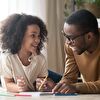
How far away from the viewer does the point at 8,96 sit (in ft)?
4.72

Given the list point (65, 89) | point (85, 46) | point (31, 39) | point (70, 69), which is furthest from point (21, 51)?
point (65, 89)

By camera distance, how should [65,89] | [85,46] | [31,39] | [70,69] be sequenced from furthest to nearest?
1. [31,39]
2. [70,69]
3. [85,46]
4. [65,89]

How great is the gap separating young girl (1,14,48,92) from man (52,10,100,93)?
0.28 metres

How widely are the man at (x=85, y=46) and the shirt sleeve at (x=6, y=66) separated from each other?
384 millimetres

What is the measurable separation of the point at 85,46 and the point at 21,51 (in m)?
0.56

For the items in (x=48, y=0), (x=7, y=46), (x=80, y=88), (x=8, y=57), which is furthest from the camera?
(x=48, y=0)

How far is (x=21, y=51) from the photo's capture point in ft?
6.93

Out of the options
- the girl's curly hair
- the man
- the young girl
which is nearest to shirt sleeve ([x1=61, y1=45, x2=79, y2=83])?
the man

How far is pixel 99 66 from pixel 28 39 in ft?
1.90

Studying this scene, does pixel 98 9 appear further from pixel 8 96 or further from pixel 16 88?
pixel 8 96

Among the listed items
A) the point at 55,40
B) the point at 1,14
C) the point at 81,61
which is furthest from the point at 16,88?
the point at 55,40

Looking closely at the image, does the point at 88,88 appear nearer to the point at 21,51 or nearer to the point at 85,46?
the point at 85,46

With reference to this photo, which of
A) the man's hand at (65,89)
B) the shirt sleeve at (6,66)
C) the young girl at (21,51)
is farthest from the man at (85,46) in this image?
the shirt sleeve at (6,66)

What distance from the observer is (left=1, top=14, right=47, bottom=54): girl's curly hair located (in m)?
2.17
